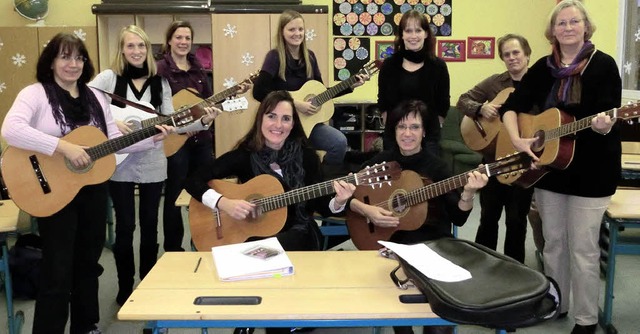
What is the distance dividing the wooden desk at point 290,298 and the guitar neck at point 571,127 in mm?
1176

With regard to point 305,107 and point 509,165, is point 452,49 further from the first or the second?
point 509,165

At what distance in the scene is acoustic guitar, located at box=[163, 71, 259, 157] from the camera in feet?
11.4

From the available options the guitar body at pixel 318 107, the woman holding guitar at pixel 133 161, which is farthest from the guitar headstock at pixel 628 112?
the woman holding guitar at pixel 133 161

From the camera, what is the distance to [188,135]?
12.6 ft

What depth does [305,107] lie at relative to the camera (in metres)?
3.90

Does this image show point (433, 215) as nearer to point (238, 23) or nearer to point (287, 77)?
point (287, 77)

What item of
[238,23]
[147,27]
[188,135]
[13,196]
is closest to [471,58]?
[238,23]

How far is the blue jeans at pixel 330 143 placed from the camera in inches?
158

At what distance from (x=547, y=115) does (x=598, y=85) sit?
0.89 ft

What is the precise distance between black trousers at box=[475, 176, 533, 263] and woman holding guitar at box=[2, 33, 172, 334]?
228cm

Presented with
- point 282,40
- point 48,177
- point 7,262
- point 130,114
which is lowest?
point 7,262

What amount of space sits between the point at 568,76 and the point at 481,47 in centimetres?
491

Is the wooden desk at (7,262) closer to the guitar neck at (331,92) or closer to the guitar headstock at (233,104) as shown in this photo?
the guitar headstock at (233,104)

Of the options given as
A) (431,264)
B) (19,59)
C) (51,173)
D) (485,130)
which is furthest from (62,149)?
(19,59)
